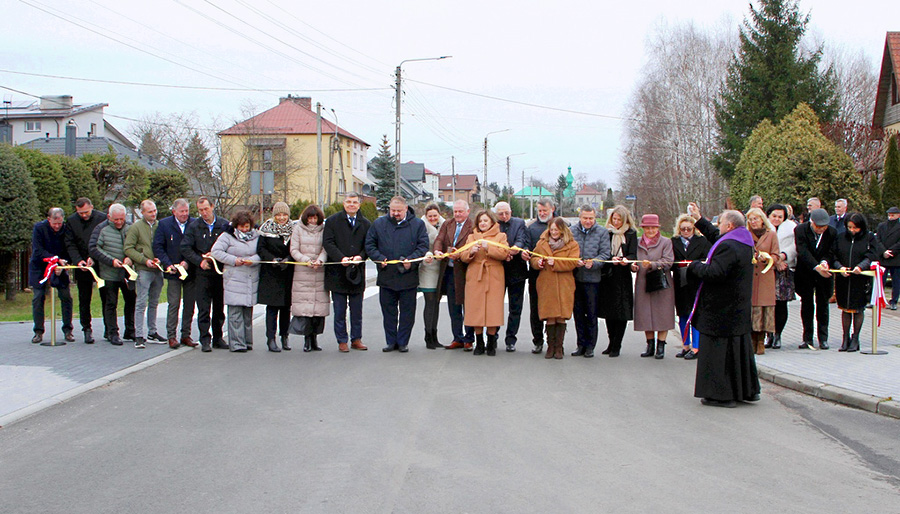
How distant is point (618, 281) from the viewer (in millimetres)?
11023

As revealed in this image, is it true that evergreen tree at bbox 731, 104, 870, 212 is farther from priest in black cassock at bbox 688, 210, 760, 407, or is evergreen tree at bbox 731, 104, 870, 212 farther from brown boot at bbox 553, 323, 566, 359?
→ priest in black cassock at bbox 688, 210, 760, 407

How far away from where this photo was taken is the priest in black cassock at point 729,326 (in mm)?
8164

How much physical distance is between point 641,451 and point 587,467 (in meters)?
0.70

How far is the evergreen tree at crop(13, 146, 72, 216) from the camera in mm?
17188

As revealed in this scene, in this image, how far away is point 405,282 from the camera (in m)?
11.2

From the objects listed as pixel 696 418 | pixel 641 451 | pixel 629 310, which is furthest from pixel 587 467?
pixel 629 310

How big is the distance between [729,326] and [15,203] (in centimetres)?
1359

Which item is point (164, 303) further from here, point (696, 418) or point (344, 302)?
point (696, 418)

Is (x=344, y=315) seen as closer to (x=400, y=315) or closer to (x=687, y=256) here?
(x=400, y=315)

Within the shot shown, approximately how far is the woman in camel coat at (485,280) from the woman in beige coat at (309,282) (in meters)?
2.02

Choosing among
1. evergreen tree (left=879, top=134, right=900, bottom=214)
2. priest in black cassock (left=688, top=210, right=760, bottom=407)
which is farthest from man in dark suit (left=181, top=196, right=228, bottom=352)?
evergreen tree (left=879, top=134, right=900, bottom=214)

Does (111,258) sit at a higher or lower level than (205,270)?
higher

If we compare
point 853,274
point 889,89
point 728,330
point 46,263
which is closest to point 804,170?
point 853,274

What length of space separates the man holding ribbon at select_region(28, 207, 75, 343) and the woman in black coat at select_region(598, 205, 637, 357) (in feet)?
25.1
